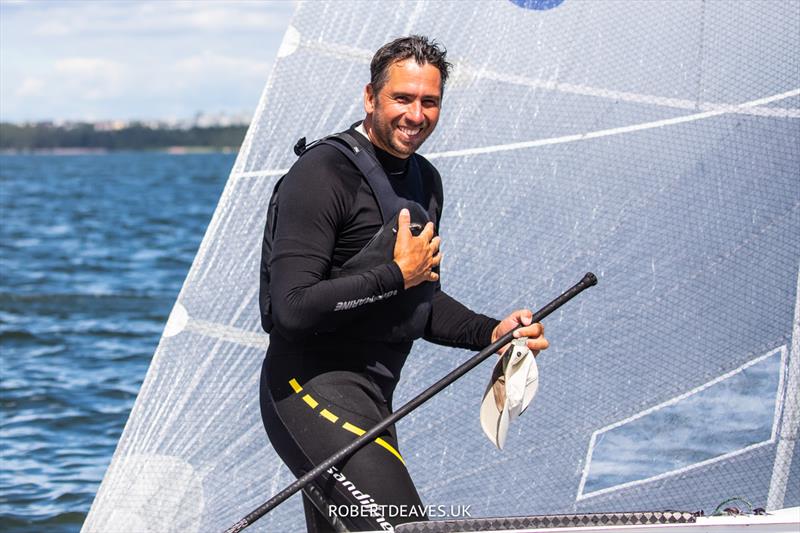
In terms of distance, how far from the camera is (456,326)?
296 cm

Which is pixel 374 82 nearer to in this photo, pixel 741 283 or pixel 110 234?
pixel 741 283

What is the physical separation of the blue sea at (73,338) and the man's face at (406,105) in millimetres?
3476

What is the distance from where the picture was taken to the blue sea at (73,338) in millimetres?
6332

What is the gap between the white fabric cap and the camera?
108 inches

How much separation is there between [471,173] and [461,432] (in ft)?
2.51

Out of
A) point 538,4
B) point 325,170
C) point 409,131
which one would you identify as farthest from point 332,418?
point 538,4

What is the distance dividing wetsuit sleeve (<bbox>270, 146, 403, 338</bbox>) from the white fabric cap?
11.1 inches

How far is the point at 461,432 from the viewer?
3.78 meters

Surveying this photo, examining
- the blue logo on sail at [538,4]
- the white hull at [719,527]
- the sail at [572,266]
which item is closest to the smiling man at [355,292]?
the white hull at [719,527]

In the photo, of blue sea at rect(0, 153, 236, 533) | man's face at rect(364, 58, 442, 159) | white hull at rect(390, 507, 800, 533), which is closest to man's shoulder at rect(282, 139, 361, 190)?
man's face at rect(364, 58, 442, 159)

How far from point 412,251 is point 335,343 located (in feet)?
0.85

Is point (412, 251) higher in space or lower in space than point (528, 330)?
higher

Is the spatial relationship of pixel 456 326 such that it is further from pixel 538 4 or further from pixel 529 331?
pixel 538 4

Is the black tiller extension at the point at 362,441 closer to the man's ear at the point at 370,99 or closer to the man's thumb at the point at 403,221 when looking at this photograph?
the man's thumb at the point at 403,221
